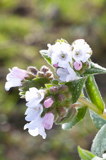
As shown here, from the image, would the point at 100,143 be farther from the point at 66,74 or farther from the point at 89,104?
the point at 66,74

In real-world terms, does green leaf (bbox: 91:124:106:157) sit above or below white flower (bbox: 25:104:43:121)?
below

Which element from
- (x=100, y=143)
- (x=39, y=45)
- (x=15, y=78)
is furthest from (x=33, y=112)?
(x=39, y=45)

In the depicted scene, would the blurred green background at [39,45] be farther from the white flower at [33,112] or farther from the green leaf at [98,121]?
the white flower at [33,112]

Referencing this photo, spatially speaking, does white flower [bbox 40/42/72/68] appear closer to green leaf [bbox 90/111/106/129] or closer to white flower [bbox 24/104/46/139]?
white flower [bbox 24/104/46/139]

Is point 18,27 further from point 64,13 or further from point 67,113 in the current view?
point 67,113

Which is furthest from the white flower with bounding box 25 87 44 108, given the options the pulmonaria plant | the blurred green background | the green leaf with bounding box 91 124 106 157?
the blurred green background

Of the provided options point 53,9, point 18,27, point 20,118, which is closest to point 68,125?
point 20,118
